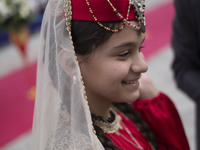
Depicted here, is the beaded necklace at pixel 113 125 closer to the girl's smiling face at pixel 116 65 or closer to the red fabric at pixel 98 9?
the girl's smiling face at pixel 116 65

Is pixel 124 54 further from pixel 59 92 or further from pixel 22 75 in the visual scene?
pixel 22 75

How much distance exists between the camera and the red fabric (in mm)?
944

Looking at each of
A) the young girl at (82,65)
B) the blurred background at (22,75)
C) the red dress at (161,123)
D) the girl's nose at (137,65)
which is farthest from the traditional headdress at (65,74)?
the blurred background at (22,75)

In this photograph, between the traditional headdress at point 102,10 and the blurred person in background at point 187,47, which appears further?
the blurred person in background at point 187,47

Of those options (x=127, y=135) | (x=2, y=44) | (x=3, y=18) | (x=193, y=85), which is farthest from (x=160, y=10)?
(x=127, y=135)

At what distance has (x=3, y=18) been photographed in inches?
123

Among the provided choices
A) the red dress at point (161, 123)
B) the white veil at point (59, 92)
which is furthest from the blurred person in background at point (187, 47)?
the white veil at point (59, 92)

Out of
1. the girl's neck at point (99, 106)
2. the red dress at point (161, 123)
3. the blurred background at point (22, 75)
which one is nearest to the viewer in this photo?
the girl's neck at point (99, 106)

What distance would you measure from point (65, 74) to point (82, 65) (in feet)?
0.24

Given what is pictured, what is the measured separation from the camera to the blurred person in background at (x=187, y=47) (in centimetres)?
144

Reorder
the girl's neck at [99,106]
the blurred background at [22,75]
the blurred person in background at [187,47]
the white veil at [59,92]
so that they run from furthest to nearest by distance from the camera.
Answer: the blurred background at [22,75] → the blurred person in background at [187,47] → the girl's neck at [99,106] → the white veil at [59,92]

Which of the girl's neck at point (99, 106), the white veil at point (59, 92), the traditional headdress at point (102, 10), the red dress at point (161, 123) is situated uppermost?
the traditional headdress at point (102, 10)

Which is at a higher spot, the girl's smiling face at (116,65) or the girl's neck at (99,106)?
the girl's smiling face at (116,65)

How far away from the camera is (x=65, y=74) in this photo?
38.4 inches
